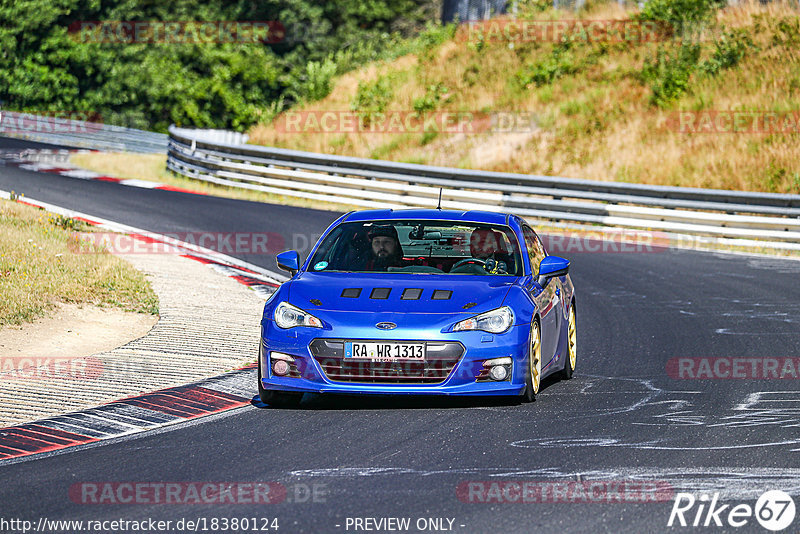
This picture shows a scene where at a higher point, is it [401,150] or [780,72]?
[780,72]

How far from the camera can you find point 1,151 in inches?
1361

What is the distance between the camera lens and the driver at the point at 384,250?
9.42m

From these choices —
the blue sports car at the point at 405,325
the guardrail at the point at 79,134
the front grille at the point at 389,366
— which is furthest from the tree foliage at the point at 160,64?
the front grille at the point at 389,366

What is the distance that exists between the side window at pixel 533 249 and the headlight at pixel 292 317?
2039 mm

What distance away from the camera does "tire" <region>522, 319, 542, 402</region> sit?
8.44 metres

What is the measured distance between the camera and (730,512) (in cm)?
574

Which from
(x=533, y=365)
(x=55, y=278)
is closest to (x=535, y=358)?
(x=533, y=365)

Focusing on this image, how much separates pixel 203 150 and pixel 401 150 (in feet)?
18.4

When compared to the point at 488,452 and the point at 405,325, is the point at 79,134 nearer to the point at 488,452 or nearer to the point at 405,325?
the point at 405,325

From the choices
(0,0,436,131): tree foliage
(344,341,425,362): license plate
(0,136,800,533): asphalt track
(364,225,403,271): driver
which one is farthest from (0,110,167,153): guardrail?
(344,341,425,362): license plate

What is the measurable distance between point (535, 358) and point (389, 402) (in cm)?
111

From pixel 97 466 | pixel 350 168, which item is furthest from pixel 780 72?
pixel 97 466

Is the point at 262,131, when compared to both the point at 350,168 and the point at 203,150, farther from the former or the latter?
the point at 350,168

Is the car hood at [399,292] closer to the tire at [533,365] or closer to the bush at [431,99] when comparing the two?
the tire at [533,365]
